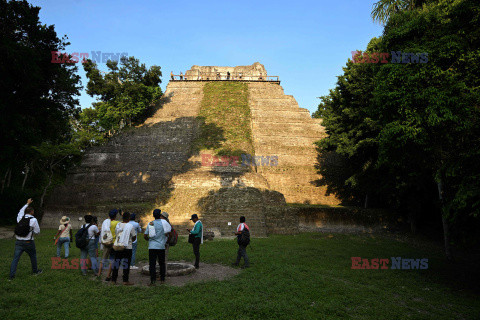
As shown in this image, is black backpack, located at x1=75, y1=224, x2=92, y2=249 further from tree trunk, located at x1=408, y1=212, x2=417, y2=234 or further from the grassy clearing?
tree trunk, located at x1=408, y1=212, x2=417, y2=234

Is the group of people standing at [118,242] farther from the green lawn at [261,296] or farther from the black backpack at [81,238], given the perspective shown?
the green lawn at [261,296]

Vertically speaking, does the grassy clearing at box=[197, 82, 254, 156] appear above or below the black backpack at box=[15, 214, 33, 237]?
above

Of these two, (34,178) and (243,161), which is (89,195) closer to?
(243,161)

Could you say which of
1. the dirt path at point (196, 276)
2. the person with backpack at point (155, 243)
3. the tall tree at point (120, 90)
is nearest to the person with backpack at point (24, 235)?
the dirt path at point (196, 276)

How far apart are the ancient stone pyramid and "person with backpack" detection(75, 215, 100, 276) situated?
8926mm

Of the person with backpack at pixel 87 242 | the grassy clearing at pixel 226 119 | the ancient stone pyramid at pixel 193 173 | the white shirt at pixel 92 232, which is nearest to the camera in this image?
the person with backpack at pixel 87 242

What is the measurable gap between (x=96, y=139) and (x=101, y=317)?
31.2 metres

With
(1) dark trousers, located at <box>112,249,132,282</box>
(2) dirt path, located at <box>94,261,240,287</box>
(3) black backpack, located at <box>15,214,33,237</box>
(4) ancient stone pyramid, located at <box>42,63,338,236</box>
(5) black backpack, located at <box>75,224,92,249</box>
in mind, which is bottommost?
(2) dirt path, located at <box>94,261,240,287</box>

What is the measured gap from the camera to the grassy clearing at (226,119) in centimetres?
2712

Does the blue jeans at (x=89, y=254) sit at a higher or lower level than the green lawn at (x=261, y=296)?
higher

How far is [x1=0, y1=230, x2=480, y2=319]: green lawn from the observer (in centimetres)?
524

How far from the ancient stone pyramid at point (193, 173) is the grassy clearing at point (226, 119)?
2.64ft

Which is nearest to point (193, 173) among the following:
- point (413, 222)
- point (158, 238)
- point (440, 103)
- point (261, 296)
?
point (158, 238)

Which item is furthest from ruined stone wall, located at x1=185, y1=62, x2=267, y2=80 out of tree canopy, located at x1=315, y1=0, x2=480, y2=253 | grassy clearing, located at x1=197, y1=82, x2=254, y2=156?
tree canopy, located at x1=315, y1=0, x2=480, y2=253
